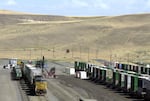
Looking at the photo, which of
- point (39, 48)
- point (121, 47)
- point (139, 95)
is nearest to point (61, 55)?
point (39, 48)

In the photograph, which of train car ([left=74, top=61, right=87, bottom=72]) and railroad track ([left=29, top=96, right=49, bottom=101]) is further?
train car ([left=74, top=61, right=87, bottom=72])

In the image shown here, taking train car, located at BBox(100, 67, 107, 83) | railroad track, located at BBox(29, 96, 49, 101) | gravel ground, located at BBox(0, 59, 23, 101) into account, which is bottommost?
gravel ground, located at BBox(0, 59, 23, 101)

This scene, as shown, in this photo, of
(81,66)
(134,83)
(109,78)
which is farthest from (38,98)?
(81,66)

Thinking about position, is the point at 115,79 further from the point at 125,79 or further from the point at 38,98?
the point at 38,98

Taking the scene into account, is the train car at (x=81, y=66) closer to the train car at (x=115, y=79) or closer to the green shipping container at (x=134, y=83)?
the train car at (x=115, y=79)

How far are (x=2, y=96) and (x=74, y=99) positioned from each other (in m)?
10.4

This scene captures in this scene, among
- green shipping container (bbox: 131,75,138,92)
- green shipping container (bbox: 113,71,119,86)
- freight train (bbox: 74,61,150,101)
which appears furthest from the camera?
green shipping container (bbox: 113,71,119,86)

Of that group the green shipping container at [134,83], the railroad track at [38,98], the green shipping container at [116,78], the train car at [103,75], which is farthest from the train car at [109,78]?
the railroad track at [38,98]

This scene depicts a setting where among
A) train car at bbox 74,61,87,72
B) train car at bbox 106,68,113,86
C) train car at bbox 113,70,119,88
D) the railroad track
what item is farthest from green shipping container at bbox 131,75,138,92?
train car at bbox 74,61,87,72

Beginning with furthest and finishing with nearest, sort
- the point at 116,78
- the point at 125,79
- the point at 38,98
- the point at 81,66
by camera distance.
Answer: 1. the point at 81,66
2. the point at 116,78
3. the point at 125,79
4. the point at 38,98

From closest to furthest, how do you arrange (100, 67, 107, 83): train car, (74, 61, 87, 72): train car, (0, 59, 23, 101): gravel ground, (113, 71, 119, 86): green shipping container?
(0, 59, 23, 101): gravel ground < (113, 71, 119, 86): green shipping container < (100, 67, 107, 83): train car < (74, 61, 87, 72): train car

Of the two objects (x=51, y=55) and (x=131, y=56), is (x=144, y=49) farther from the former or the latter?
(x=51, y=55)

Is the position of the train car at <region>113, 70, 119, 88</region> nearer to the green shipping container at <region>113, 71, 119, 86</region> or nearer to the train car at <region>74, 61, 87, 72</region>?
the green shipping container at <region>113, 71, 119, 86</region>

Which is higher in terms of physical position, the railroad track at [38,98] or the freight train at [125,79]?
the freight train at [125,79]
